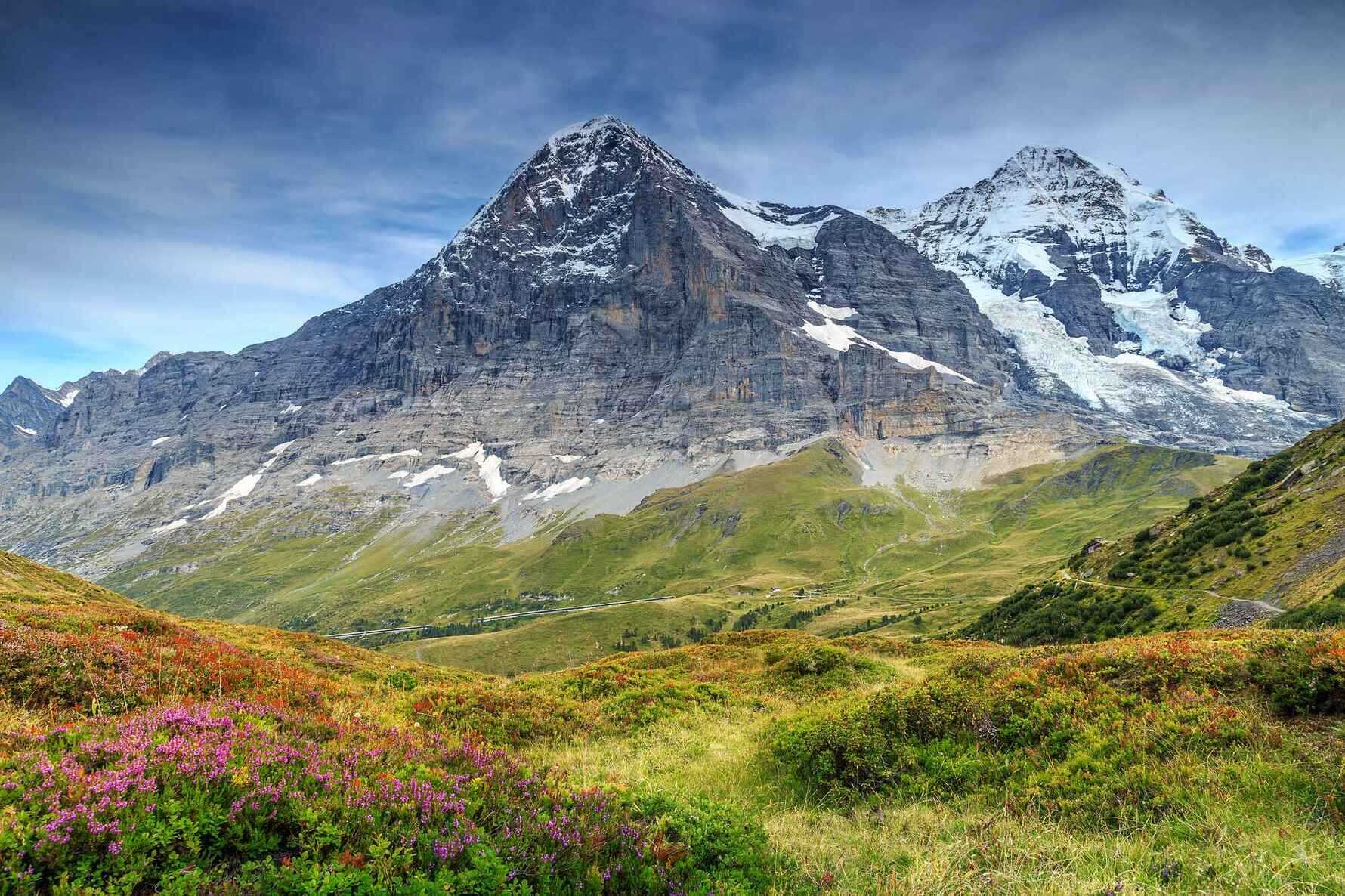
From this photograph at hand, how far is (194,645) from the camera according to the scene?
16547 mm

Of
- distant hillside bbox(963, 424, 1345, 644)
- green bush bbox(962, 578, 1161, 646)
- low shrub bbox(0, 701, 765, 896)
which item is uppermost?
low shrub bbox(0, 701, 765, 896)

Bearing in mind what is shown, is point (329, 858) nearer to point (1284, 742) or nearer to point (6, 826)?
point (6, 826)

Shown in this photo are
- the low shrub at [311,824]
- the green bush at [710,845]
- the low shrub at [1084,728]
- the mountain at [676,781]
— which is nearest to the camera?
the low shrub at [311,824]

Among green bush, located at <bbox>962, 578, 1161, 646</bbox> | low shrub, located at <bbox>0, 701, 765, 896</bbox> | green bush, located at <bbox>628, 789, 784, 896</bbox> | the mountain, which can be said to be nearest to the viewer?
low shrub, located at <bbox>0, 701, 765, 896</bbox>

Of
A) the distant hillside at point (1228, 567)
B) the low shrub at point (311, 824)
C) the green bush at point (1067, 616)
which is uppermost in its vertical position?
the low shrub at point (311, 824)

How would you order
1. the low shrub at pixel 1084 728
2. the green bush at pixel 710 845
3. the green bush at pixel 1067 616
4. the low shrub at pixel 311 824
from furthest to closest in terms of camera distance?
the green bush at pixel 1067 616, the low shrub at pixel 1084 728, the green bush at pixel 710 845, the low shrub at pixel 311 824

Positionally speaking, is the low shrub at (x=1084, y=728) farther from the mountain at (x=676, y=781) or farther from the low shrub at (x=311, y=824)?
the low shrub at (x=311, y=824)

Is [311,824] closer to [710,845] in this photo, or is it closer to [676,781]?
[710,845]

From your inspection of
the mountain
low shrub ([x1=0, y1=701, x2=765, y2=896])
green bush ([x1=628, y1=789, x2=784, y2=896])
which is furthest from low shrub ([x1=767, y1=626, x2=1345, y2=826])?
low shrub ([x1=0, y1=701, x2=765, y2=896])

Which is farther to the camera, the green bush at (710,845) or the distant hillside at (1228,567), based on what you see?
the distant hillside at (1228,567)

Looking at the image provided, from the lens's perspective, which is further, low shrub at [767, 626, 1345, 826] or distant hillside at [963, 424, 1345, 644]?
distant hillside at [963, 424, 1345, 644]

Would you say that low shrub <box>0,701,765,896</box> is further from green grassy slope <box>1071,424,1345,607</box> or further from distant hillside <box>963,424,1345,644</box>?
green grassy slope <box>1071,424,1345,607</box>

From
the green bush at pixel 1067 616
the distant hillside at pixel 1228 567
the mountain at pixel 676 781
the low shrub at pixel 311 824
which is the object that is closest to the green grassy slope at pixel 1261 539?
the distant hillside at pixel 1228 567

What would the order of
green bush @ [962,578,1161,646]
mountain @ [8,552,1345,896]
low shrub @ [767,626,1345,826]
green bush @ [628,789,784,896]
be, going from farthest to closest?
green bush @ [962,578,1161,646]
low shrub @ [767,626,1345,826]
green bush @ [628,789,784,896]
mountain @ [8,552,1345,896]
